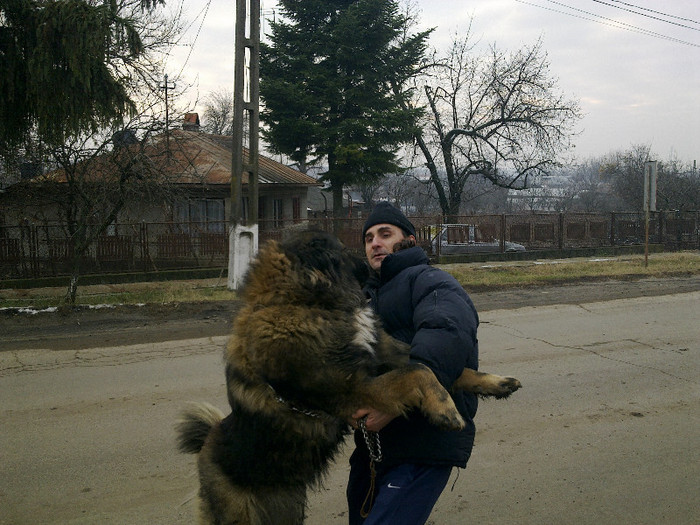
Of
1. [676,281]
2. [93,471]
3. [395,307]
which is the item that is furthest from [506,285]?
[395,307]

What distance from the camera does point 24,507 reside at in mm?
4004

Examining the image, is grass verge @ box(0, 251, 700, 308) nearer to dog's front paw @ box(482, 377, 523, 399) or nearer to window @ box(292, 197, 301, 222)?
dog's front paw @ box(482, 377, 523, 399)

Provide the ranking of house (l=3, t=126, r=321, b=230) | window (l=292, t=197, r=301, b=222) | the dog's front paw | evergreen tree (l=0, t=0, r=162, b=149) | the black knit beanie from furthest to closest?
window (l=292, t=197, r=301, b=222), house (l=3, t=126, r=321, b=230), evergreen tree (l=0, t=0, r=162, b=149), the black knit beanie, the dog's front paw

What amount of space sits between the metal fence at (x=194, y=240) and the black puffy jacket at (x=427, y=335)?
8.00 meters

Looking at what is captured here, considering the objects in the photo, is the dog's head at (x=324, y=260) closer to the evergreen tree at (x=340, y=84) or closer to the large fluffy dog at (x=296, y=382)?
the large fluffy dog at (x=296, y=382)

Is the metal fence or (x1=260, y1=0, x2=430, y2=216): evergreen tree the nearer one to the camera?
the metal fence

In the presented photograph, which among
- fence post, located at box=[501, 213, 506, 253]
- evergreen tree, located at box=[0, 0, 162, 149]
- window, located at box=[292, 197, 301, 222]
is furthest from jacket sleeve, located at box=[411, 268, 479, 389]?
window, located at box=[292, 197, 301, 222]

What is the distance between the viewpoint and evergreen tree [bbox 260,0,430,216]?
24.2m

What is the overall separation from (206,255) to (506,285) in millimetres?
9270

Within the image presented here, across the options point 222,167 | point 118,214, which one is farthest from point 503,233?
point 118,214

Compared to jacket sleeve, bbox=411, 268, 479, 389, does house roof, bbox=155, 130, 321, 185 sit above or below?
above

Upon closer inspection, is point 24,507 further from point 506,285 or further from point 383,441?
point 506,285

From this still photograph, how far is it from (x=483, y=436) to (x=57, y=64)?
32.3ft

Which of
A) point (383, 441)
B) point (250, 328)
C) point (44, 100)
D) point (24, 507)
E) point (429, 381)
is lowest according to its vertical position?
point (24, 507)
